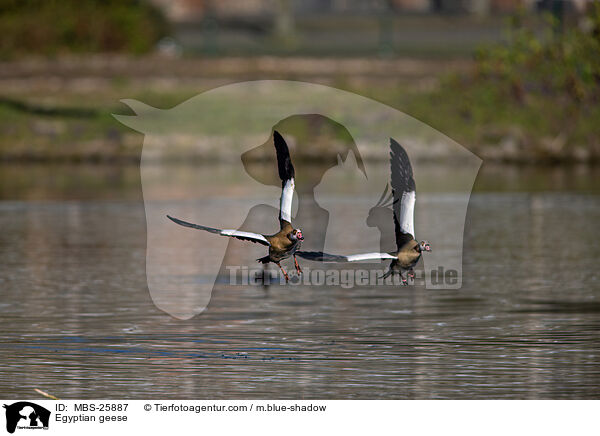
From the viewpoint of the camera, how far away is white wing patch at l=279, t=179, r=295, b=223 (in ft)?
51.4

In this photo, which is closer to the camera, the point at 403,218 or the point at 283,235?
the point at 283,235

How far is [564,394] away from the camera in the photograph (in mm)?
14516

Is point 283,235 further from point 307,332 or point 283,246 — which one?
point 307,332

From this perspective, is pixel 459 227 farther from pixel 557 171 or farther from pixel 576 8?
pixel 576 8

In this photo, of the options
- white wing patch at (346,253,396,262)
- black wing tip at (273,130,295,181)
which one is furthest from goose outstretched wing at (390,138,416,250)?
black wing tip at (273,130,295,181)

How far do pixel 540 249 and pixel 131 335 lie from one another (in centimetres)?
1044

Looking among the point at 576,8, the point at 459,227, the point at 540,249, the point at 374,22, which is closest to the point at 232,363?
the point at 540,249
